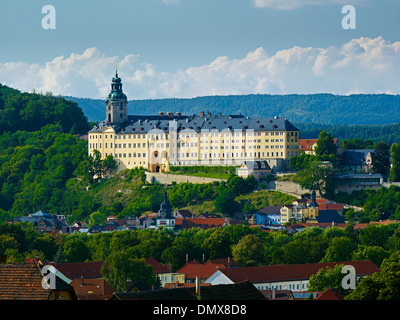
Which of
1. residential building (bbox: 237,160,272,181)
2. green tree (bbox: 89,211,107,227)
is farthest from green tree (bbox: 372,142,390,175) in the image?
green tree (bbox: 89,211,107,227)

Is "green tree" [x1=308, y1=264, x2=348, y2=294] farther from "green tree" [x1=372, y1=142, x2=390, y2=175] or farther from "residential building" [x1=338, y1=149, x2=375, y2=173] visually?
"residential building" [x1=338, y1=149, x2=375, y2=173]

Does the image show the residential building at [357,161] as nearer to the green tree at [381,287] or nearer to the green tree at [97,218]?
the green tree at [97,218]

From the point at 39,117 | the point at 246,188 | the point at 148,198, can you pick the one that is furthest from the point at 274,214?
the point at 39,117

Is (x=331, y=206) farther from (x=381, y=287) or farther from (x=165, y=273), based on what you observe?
(x=381, y=287)

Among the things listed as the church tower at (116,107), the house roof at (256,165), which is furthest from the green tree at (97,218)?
the house roof at (256,165)
